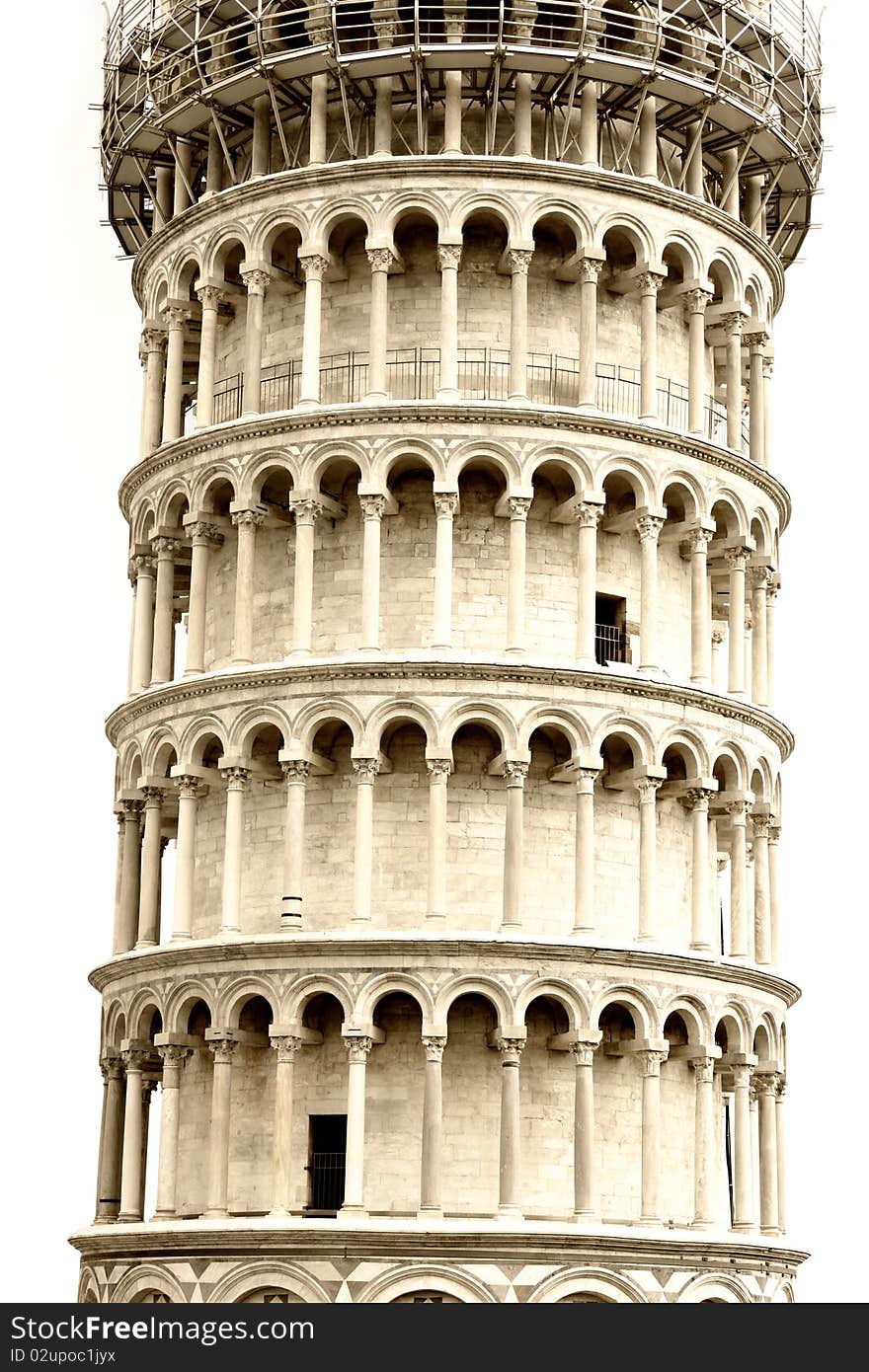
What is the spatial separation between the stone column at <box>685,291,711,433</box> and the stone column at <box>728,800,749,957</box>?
292 inches

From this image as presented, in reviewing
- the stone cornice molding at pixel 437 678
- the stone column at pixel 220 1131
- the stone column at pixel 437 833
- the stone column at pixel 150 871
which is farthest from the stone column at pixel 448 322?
the stone column at pixel 220 1131

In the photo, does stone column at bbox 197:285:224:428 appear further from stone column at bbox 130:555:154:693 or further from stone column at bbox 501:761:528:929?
stone column at bbox 501:761:528:929

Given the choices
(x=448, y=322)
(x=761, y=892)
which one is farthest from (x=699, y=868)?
(x=448, y=322)

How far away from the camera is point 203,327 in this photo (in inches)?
1919

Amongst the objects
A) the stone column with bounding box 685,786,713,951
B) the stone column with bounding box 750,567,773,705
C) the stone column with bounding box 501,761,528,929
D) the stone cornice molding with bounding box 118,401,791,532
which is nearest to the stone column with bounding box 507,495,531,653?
the stone cornice molding with bounding box 118,401,791,532

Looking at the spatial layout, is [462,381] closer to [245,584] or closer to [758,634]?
[245,584]

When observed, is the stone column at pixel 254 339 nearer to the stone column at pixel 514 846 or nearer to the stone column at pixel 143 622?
the stone column at pixel 143 622

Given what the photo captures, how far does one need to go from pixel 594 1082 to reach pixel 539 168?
16971mm

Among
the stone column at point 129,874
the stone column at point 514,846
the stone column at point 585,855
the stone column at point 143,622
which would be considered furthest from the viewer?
the stone column at point 143,622

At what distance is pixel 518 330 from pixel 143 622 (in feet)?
31.9

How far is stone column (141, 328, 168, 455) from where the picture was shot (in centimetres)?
5053

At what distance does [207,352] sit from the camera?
159ft

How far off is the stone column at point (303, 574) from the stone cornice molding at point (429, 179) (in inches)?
243

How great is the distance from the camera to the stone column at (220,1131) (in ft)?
144
